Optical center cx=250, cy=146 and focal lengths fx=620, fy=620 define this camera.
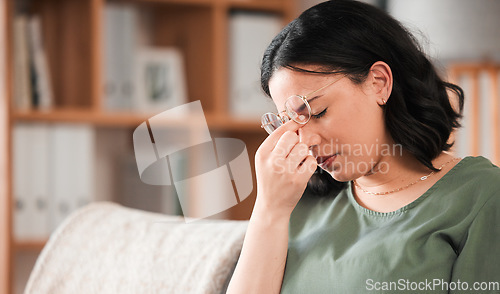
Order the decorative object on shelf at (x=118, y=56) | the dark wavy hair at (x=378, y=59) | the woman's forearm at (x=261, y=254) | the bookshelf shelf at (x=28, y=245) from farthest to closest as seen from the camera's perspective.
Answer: the decorative object on shelf at (x=118, y=56), the bookshelf shelf at (x=28, y=245), the woman's forearm at (x=261, y=254), the dark wavy hair at (x=378, y=59)

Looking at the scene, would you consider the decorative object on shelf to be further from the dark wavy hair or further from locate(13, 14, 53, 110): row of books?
the dark wavy hair

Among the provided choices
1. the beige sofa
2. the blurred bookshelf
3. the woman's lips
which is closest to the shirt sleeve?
the woman's lips

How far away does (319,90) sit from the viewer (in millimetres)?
1015

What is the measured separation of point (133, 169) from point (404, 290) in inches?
66.8

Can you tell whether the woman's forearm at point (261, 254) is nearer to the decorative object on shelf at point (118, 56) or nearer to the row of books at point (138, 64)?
the row of books at point (138, 64)

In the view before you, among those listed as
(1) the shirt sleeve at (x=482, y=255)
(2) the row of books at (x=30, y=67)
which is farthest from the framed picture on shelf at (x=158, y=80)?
(1) the shirt sleeve at (x=482, y=255)

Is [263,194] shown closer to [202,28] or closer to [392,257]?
[392,257]

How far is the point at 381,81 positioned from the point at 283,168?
0.22m

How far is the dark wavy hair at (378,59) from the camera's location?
1012mm

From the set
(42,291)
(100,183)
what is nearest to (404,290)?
(42,291)

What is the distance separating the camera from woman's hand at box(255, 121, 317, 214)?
1077mm

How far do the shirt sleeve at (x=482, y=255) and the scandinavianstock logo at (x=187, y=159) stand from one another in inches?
57.4

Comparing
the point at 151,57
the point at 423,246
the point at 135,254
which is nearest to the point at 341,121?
the point at 423,246

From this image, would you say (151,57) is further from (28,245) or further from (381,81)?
(381,81)
